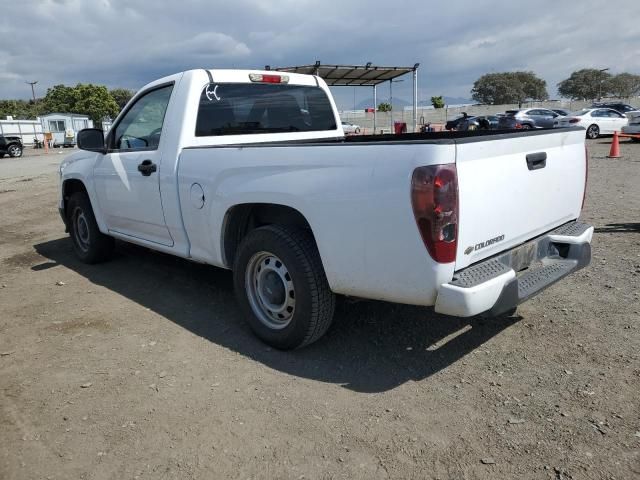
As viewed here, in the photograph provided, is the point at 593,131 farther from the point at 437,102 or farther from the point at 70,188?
the point at 437,102

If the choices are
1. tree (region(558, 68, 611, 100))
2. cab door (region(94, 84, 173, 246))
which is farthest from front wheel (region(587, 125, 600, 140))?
tree (region(558, 68, 611, 100))

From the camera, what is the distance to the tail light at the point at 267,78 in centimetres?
468

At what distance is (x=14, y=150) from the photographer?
29.7m

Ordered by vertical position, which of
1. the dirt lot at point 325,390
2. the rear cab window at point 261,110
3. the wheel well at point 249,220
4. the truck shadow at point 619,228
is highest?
the rear cab window at point 261,110

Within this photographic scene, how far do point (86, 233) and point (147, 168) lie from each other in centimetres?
211

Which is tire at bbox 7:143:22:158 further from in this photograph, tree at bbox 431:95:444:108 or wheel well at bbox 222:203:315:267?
tree at bbox 431:95:444:108

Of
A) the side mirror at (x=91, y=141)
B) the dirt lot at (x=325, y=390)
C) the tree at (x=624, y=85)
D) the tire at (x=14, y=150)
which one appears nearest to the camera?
the dirt lot at (x=325, y=390)

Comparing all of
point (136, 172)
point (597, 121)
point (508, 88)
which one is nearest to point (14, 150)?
point (136, 172)

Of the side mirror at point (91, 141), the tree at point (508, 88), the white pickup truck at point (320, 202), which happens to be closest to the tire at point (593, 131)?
the white pickup truck at point (320, 202)

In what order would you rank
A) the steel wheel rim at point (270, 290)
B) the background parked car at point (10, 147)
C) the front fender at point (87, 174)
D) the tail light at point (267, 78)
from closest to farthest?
the steel wheel rim at point (270, 290) → the tail light at point (267, 78) → the front fender at point (87, 174) → the background parked car at point (10, 147)

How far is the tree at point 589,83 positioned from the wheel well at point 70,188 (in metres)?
98.0

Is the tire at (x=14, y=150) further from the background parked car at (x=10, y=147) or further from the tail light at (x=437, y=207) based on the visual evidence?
the tail light at (x=437, y=207)

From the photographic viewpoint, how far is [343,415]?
285 cm

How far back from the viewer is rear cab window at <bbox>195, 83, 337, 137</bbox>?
433 centimetres
